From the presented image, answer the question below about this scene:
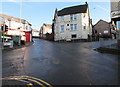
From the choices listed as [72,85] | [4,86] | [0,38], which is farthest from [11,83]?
[0,38]

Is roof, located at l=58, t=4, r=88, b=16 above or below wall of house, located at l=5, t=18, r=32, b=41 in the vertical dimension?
above

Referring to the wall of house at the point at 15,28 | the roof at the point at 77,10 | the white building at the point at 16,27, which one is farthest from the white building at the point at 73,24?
the wall of house at the point at 15,28

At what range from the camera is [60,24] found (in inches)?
1324

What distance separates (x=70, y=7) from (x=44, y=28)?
31263 mm

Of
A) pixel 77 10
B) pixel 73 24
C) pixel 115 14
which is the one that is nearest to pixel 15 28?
pixel 73 24

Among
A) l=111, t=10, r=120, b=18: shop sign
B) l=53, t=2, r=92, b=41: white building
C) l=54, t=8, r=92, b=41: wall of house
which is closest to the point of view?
l=111, t=10, r=120, b=18: shop sign

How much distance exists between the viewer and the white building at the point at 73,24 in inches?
1197

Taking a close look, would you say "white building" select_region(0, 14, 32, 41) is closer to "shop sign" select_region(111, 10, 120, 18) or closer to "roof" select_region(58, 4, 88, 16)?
"roof" select_region(58, 4, 88, 16)

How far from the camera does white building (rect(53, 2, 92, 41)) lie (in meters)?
30.4

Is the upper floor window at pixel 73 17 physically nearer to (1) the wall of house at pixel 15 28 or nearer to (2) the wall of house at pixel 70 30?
(2) the wall of house at pixel 70 30

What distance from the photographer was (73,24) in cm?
3155

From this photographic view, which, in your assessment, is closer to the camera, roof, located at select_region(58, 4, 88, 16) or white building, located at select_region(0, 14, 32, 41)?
white building, located at select_region(0, 14, 32, 41)

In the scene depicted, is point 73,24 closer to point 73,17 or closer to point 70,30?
point 70,30

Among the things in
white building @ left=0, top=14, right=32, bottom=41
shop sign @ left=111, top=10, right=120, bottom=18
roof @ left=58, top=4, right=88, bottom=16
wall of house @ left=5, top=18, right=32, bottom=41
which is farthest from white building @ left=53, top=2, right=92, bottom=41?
shop sign @ left=111, top=10, right=120, bottom=18
